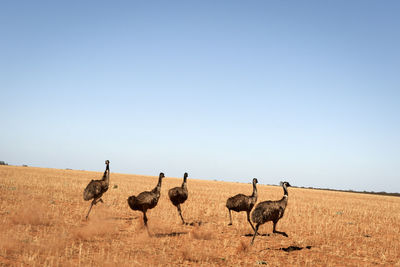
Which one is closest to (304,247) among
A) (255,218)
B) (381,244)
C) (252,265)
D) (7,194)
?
(255,218)

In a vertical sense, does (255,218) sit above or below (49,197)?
above

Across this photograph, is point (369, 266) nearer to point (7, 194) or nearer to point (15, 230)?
point (15, 230)

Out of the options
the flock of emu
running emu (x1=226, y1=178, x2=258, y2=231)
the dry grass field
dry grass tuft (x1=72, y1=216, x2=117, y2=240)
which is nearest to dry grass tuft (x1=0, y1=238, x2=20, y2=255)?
the dry grass field

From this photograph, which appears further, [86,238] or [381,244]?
[381,244]

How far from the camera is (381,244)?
13.4m

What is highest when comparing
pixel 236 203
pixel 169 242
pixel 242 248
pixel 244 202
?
pixel 244 202

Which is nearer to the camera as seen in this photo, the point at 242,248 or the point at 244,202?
the point at 242,248

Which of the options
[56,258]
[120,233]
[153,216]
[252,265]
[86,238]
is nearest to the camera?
[56,258]

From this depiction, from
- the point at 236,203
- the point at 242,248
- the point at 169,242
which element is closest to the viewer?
the point at 242,248

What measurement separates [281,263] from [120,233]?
21.2 feet

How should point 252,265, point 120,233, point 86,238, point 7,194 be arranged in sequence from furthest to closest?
point 7,194, point 120,233, point 86,238, point 252,265

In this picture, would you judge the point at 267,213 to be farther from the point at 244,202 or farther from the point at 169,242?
the point at 169,242

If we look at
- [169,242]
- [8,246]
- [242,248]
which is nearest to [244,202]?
[242,248]

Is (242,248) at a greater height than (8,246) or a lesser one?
greater
